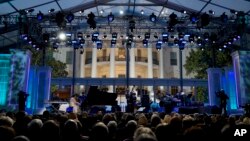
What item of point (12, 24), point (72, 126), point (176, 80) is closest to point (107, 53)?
point (176, 80)

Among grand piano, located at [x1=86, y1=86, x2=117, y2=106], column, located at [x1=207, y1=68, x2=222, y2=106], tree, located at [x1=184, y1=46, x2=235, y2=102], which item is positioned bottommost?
grand piano, located at [x1=86, y1=86, x2=117, y2=106]

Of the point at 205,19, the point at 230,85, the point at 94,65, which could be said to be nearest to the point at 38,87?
the point at 205,19

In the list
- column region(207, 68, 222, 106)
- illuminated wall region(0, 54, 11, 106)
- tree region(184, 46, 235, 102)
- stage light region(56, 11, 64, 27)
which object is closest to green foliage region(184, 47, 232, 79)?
tree region(184, 46, 235, 102)

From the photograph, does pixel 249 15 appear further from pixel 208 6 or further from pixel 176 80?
pixel 176 80

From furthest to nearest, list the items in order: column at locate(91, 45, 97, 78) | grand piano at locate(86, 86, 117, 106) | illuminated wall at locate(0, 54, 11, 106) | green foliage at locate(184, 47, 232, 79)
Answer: column at locate(91, 45, 97, 78) → green foliage at locate(184, 47, 232, 79) → illuminated wall at locate(0, 54, 11, 106) → grand piano at locate(86, 86, 117, 106)

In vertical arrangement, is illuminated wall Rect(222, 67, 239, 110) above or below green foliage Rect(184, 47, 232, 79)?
below

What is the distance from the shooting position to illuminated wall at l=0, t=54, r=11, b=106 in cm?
1677

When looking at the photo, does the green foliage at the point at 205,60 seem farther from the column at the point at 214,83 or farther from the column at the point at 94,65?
the column at the point at 94,65

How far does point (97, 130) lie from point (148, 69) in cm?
3164

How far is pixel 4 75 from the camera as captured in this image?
17.3 meters

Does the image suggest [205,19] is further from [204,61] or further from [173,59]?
[173,59]

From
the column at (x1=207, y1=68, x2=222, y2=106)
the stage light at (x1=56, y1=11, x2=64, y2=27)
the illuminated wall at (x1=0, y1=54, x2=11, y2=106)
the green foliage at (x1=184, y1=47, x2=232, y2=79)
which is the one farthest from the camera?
the green foliage at (x1=184, y1=47, x2=232, y2=79)

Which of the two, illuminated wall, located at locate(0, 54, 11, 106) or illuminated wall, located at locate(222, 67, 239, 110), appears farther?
illuminated wall, located at locate(222, 67, 239, 110)

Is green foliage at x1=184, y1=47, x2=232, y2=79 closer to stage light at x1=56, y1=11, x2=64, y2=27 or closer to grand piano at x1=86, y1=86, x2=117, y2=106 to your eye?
grand piano at x1=86, y1=86, x2=117, y2=106
